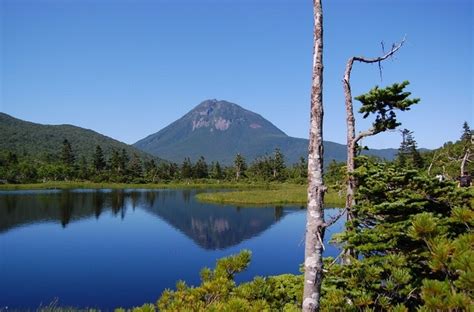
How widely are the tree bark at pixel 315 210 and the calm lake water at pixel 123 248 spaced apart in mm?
6011

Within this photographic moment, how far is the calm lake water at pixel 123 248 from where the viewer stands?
16.1 m

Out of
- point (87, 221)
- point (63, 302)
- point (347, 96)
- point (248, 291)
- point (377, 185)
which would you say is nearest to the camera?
point (248, 291)

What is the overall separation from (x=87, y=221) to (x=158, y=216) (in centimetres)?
719

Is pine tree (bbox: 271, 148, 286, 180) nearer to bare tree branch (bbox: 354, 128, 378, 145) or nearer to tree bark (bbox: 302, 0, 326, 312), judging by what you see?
bare tree branch (bbox: 354, 128, 378, 145)

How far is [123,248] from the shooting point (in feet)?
79.6

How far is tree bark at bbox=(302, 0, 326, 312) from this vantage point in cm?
441

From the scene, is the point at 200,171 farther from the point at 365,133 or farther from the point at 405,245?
the point at 405,245

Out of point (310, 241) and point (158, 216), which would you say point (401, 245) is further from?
point (158, 216)

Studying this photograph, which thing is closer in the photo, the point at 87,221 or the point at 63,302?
the point at 63,302

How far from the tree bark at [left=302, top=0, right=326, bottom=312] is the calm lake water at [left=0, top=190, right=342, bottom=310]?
6.01 metres

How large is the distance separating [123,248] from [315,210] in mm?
21857

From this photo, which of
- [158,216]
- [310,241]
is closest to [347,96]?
[310,241]

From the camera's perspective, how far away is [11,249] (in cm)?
2295

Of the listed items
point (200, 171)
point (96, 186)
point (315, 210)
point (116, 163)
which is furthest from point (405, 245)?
point (200, 171)
